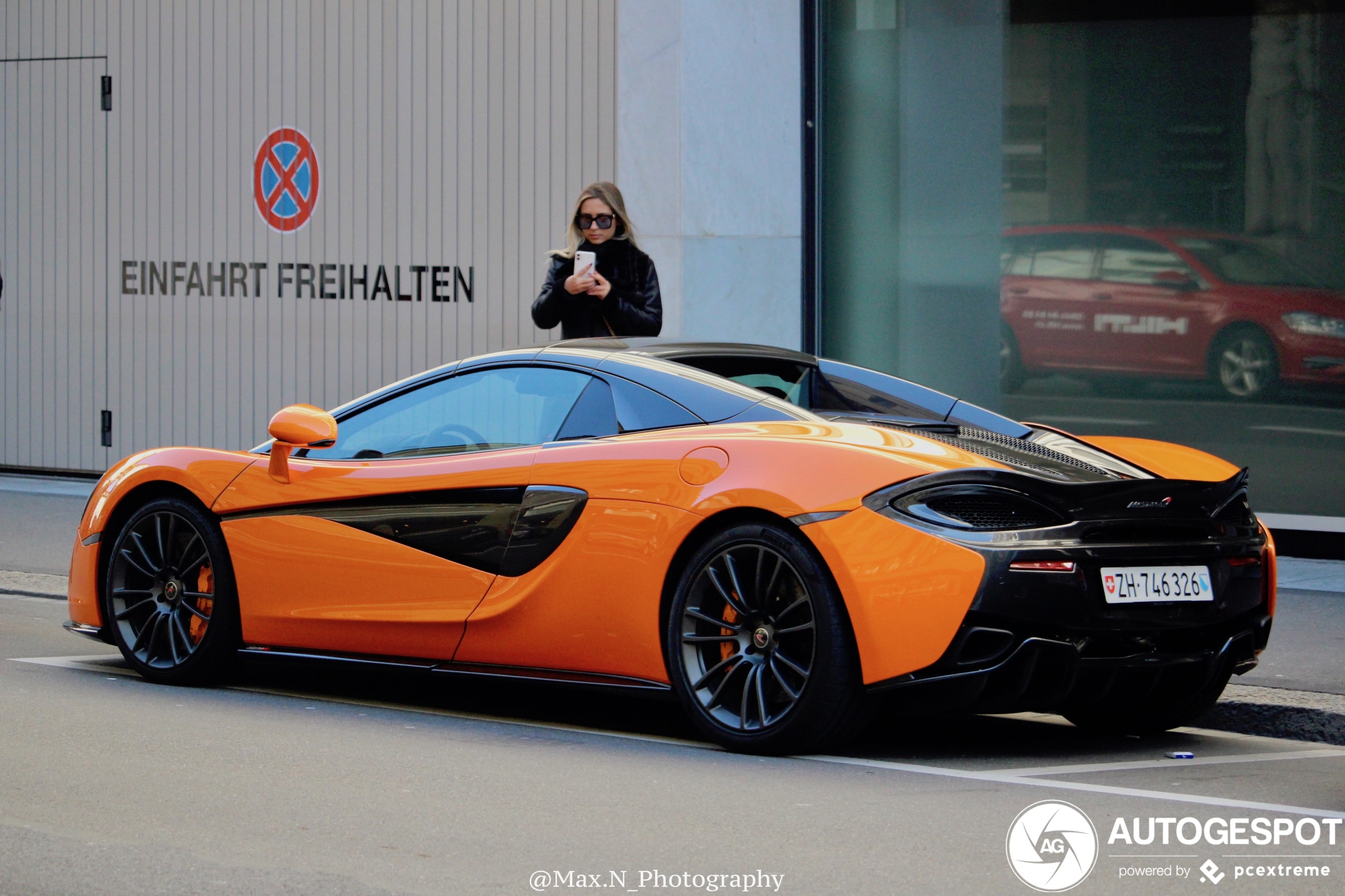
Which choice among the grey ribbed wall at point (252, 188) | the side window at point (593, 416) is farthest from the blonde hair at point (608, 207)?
the grey ribbed wall at point (252, 188)

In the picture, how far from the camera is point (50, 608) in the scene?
30.2 feet

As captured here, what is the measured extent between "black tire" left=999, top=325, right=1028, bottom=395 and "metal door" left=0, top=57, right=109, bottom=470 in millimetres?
6876

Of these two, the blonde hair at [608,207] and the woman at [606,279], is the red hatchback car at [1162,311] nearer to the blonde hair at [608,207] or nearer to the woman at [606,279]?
the woman at [606,279]

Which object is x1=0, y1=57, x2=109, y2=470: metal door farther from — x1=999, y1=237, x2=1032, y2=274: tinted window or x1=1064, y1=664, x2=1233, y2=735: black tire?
x1=1064, y1=664, x2=1233, y2=735: black tire

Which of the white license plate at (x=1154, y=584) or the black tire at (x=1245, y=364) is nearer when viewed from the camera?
the white license plate at (x=1154, y=584)

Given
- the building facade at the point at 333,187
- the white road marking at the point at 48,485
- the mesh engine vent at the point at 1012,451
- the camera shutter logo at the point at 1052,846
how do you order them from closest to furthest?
the camera shutter logo at the point at 1052,846 < the mesh engine vent at the point at 1012,451 < the building facade at the point at 333,187 < the white road marking at the point at 48,485

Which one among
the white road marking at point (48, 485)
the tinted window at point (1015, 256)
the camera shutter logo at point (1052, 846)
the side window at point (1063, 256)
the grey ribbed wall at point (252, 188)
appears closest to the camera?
the camera shutter logo at point (1052, 846)

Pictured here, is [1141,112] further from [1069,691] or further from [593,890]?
[593,890]

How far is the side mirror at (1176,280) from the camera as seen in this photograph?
1056 centimetres

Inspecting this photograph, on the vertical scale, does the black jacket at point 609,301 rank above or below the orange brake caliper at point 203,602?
above

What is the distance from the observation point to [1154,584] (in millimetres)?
5406

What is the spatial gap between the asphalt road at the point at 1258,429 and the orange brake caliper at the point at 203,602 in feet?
19.0

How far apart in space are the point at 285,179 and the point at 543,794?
893 cm

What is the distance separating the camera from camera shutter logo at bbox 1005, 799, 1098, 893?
169 inches
